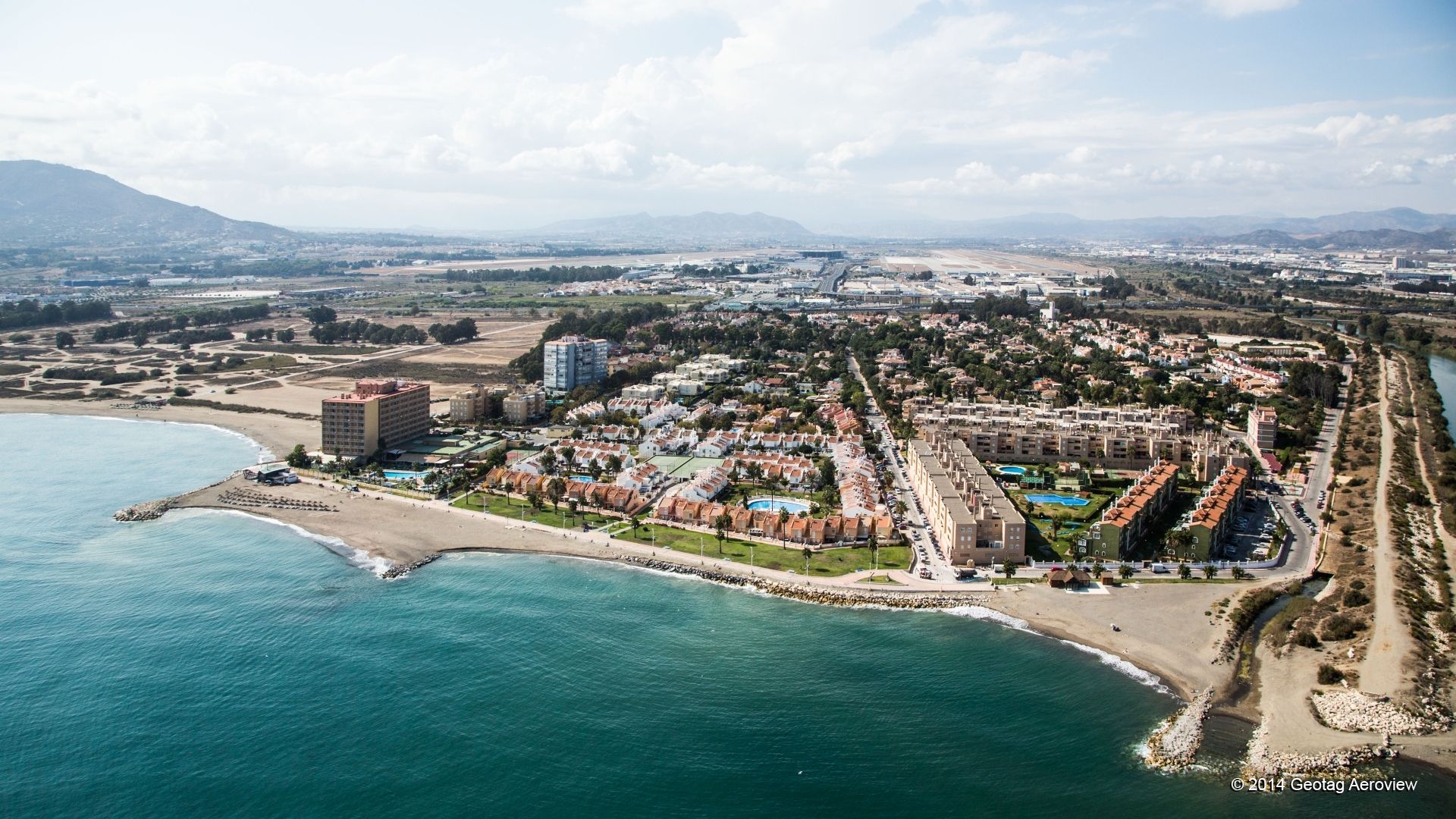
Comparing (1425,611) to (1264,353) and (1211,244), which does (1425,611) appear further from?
(1211,244)

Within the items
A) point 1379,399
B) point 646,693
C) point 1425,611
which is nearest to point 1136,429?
point 1425,611

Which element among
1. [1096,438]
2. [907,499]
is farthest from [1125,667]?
[1096,438]

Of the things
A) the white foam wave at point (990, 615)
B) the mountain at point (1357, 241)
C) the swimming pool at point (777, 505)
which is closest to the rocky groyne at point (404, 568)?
the swimming pool at point (777, 505)

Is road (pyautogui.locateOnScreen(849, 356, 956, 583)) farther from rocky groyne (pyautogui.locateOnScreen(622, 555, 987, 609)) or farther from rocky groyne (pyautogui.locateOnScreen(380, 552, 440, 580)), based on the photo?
rocky groyne (pyautogui.locateOnScreen(380, 552, 440, 580))

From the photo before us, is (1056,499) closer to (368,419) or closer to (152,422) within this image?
(368,419)

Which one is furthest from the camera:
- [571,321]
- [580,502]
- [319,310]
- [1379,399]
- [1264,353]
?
[319,310]
